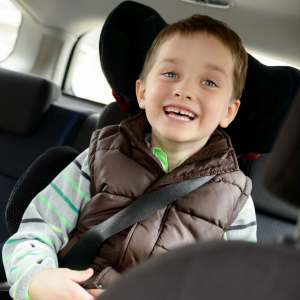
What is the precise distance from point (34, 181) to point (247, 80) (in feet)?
2.55

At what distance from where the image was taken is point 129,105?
5.32 ft

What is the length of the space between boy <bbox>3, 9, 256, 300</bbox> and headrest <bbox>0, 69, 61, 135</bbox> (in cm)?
73

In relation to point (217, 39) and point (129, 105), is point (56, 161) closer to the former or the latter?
point (129, 105)

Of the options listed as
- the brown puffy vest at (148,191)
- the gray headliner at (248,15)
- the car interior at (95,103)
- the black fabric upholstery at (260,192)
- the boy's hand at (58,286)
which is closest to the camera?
the boy's hand at (58,286)

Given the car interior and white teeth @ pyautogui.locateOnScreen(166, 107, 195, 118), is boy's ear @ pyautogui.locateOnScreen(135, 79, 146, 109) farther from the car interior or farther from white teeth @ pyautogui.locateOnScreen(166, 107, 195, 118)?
white teeth @ pyautogui.locateOnScreen(166, 107, 195, 118)

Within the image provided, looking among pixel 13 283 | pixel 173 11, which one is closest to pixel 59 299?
pixel 13 283

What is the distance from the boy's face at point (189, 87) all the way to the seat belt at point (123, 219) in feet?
0.49

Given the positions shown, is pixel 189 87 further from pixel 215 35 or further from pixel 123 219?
pixel 123 219

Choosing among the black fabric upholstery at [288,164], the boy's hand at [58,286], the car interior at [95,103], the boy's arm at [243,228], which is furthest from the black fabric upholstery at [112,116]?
the black fabric upholstery at [288,164]

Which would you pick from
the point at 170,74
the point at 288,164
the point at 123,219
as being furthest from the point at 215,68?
the point at 288,164

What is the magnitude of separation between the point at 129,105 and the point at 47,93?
2.16ft

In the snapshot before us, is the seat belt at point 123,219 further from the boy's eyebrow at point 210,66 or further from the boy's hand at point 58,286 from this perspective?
the boy's eyebrow at point 210,66

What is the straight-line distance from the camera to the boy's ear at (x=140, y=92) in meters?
1.47

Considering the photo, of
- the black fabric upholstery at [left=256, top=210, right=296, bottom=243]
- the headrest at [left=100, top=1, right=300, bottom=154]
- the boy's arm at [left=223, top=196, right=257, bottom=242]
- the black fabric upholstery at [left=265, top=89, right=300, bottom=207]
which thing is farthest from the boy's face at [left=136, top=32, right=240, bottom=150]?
the black fabric upholstery at [left=265, top=89, right=300, bottom=207]
